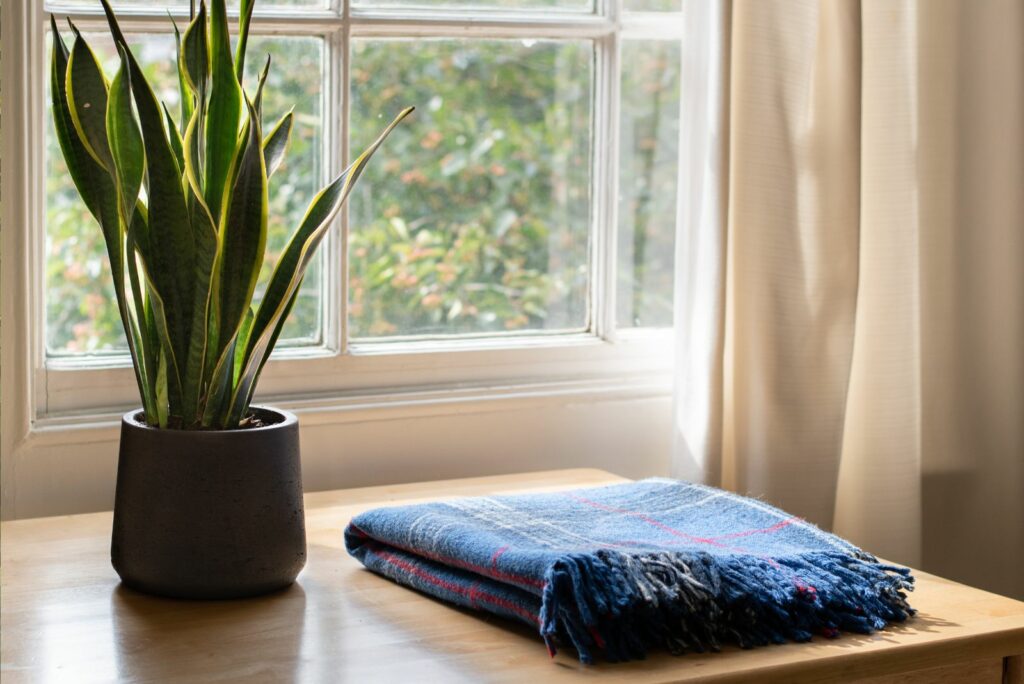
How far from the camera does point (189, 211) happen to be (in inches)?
40.1

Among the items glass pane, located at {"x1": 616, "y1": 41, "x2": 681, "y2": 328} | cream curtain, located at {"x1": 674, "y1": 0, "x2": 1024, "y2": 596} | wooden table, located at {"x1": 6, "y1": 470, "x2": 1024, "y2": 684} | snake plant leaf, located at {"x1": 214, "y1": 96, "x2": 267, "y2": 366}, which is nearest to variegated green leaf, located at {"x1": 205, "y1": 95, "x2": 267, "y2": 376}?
snake plant leaf, located at {"x1": 214, "y1": 96, "x2": 267, "y2": 366}

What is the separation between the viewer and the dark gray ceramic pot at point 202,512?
3.26 feet

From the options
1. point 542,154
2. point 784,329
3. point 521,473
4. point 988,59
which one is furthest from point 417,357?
point 988,59

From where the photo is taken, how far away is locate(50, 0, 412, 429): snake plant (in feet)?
3.27

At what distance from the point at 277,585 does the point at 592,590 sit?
0.30m

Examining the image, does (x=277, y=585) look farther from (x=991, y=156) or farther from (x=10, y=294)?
(x=991, y=156)

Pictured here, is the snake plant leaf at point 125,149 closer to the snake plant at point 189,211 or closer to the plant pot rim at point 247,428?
the snake plant at point 189,211

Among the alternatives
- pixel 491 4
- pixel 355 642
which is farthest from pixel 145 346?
pixel 491 4

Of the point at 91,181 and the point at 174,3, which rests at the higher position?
the point at 174,3

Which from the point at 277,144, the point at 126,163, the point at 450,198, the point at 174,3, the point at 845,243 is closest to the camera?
the point at 126,163

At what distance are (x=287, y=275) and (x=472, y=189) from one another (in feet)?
1.92

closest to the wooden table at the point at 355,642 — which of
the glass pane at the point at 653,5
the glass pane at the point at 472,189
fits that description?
the glass pane at the point at 472,189

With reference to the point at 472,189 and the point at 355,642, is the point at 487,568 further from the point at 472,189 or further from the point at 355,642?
the point at 472,189

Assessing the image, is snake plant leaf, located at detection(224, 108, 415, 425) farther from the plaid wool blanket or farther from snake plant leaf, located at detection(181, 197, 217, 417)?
the plaid wool blanket
